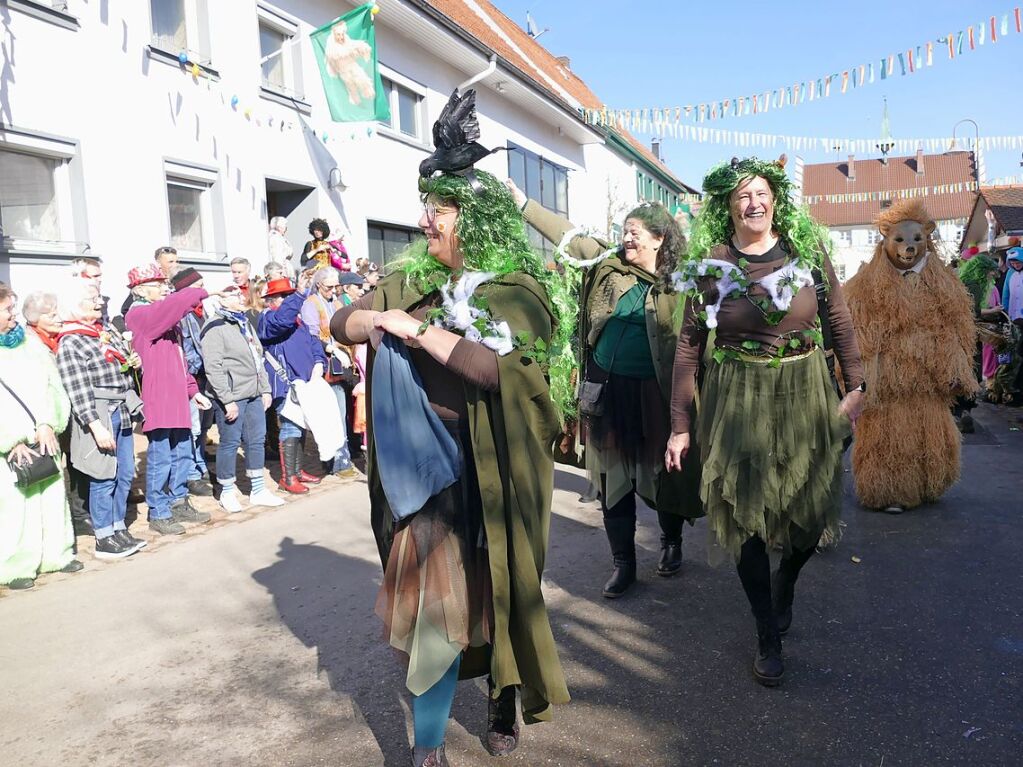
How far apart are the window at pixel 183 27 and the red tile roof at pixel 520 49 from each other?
6.13 m

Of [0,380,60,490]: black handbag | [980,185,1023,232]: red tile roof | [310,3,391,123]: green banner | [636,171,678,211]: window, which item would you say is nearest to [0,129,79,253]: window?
[0,380,60,490]: black handbag

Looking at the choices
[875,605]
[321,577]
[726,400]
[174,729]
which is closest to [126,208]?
[321,577]

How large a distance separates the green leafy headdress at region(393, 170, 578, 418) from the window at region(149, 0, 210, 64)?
8.29 metres

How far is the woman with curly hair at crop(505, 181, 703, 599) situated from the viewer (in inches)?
171

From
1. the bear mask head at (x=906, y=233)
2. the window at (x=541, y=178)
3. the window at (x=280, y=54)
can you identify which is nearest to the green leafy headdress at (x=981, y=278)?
the bear mask head at (x=906, y=233)

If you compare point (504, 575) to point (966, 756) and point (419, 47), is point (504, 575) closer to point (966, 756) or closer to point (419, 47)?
point (966, 756)

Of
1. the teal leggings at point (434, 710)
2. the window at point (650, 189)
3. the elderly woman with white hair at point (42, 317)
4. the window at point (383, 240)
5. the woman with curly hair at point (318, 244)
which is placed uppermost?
the window at point (650, 189)

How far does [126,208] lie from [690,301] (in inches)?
289

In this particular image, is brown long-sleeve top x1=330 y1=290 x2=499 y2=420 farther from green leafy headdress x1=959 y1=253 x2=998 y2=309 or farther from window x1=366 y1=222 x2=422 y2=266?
window x1=366 y1=222 x2=422 y2=266

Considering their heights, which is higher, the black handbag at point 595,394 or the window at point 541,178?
the window at point 541,178

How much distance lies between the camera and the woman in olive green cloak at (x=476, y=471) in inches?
99.3

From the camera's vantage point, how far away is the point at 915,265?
17.9 feet

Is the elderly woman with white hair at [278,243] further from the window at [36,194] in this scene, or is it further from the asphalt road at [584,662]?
the asphalt road at [584,662]

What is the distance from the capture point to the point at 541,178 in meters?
21.0
